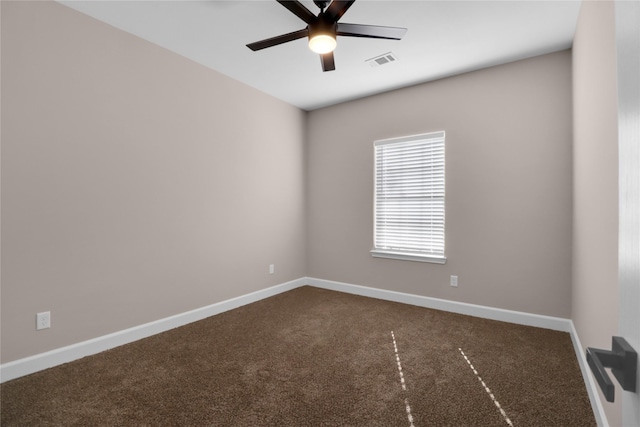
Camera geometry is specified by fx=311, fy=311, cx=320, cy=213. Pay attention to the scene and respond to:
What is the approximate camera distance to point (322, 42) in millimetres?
2307

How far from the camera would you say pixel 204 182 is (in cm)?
350

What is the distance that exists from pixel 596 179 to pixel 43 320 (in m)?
3.89

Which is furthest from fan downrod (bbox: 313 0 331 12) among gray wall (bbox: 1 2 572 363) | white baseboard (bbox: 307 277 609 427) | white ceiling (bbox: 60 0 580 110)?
white baseboard (bbox: 307 277 609 427)

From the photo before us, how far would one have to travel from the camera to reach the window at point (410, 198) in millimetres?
3805

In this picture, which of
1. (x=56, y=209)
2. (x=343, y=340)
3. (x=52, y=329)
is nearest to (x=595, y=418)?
(x=343, y=340)

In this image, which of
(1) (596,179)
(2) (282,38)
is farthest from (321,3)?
(1) (596,179)

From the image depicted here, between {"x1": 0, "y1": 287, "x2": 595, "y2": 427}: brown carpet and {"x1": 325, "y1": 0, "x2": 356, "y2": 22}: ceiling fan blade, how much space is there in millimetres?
2524

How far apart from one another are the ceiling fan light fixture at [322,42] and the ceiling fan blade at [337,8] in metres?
0.12

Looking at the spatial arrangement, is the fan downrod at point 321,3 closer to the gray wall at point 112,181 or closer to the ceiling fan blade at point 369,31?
the ceiling fan blade at point 369,31

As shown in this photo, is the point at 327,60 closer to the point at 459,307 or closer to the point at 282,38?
the point at 282,38

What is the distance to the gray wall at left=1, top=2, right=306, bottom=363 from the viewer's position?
2236 millimetres

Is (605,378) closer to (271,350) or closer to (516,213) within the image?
(271,350)

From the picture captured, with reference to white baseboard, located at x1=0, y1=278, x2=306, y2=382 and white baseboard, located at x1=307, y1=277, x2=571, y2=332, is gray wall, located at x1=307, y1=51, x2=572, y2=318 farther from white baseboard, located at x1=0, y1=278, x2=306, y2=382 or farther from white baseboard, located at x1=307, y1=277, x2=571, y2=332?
white baseboard, located at x1=0, y1=278, x2=306, y2=382

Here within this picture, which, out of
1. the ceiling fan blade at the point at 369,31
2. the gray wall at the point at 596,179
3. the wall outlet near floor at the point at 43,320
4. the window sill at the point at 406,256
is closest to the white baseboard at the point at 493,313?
the gray wall at the point at 596,179
